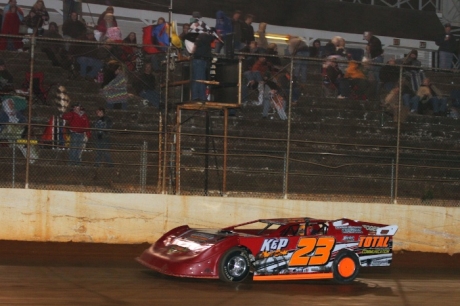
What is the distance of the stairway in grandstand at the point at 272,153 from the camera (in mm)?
15664

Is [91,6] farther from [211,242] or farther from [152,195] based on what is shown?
[211,242]

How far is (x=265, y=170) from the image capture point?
625 inches

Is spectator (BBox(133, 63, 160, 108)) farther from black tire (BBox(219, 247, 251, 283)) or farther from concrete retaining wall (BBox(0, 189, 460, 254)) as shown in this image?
black tire (BBox(219, 247, 251, 283))

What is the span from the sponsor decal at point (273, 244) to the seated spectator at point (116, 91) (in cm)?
687

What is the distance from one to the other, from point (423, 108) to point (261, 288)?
955 cm

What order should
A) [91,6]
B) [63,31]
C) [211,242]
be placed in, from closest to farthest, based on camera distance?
[211,242], [63,31], [91,6]

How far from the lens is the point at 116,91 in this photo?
669 inches

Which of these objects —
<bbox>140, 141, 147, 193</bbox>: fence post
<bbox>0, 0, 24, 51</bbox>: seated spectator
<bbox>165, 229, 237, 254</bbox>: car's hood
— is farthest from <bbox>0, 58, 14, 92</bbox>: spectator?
<bbox>165, 229, 237, 254</bbox>: car's hood

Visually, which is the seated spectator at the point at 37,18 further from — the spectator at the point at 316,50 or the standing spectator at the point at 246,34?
the spectator at the point at 316,50

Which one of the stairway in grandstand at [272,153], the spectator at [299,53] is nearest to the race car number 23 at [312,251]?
the stairway in grandstand at [272,153]

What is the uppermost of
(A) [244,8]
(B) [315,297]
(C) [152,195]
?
(A) [244,8]

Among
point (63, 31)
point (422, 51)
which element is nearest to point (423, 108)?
point (422, 51)

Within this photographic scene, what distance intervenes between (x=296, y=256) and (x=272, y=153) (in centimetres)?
645

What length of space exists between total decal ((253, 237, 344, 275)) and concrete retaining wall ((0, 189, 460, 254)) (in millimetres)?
3689
